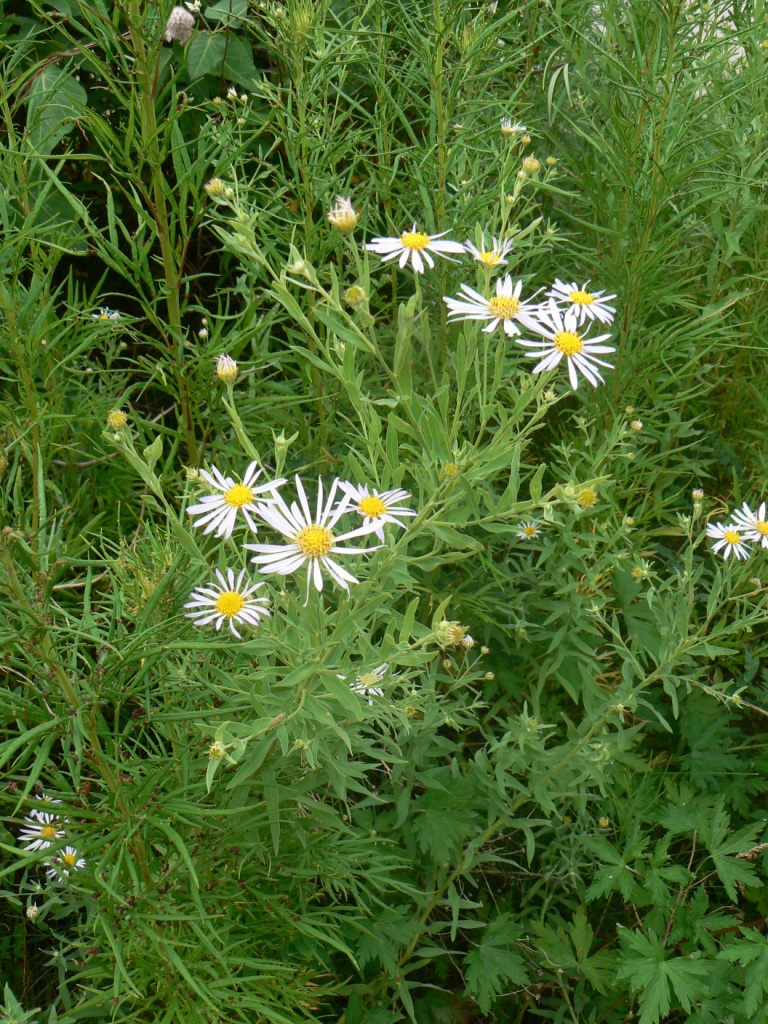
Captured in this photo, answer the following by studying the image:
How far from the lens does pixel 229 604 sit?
114 cm

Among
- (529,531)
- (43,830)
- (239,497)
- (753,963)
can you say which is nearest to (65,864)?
(43,830)

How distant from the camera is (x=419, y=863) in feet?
5.51

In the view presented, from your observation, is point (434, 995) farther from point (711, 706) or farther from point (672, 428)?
point (672, 428)

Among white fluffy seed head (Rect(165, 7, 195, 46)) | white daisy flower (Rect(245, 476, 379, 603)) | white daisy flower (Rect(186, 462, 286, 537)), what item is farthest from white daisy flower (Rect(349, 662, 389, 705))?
white fluffy seed head (Rect(165, 7, 195, 46))

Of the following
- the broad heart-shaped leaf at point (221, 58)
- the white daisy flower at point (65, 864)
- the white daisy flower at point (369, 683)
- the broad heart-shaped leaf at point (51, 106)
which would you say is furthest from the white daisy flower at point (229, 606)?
the broad heart-shaped leaf at point (221, 58)

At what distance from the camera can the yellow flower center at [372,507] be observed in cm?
112

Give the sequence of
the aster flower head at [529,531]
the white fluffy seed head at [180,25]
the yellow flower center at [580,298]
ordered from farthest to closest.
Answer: the white fluffy seed head at [180,25]
the aster flower head at [529,531]
the yellow flower center at [580,298]

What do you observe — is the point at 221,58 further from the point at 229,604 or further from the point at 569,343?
the point at 229,604

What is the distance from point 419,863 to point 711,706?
0.71m

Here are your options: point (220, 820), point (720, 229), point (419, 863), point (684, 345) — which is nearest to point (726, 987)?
point (419, 863)

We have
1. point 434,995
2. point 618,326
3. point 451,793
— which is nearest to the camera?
point 451,793

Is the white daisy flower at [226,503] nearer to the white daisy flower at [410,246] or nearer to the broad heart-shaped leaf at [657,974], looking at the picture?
the white daisy flower at [410,246]

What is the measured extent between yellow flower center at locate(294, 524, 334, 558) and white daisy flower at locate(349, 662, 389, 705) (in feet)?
0.50

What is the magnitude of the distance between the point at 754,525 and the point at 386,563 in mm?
993
